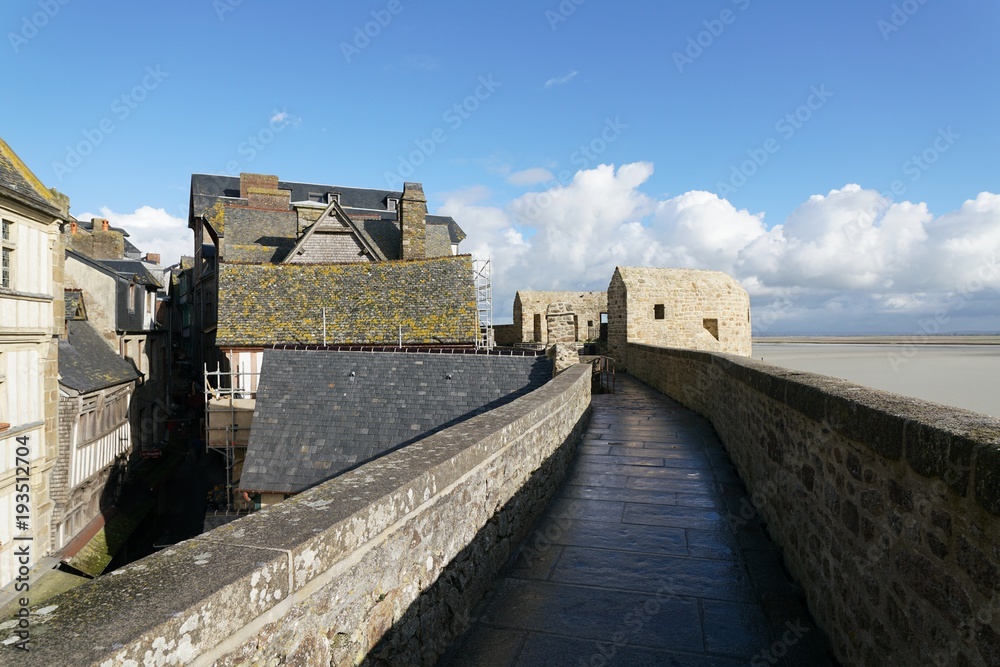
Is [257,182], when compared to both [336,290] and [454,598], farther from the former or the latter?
[454,598]

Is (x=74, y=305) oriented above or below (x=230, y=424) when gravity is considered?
above

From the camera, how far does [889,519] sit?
2.40 meters

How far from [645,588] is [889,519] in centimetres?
202

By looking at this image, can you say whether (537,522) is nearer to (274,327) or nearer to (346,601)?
(346,601)

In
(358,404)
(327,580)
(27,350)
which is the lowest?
(358,404)

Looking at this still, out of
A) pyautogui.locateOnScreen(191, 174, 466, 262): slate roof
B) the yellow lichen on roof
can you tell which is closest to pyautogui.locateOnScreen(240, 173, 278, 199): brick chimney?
pyautogui.locateOnScreen(191, 174, 466, 262): slate roof

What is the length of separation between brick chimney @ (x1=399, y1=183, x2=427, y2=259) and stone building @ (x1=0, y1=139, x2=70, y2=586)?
14.3 meters

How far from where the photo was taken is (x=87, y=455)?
15.5 metres

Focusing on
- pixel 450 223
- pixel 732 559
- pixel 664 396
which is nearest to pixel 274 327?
pixel 664 396

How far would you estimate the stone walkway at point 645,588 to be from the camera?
3232 mm

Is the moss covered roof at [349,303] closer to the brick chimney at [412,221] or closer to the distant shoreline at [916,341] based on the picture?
the brick chimney at [412,221]

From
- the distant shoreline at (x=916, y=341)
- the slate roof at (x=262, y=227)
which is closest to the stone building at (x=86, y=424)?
the slate roof at (x=262, y=227)

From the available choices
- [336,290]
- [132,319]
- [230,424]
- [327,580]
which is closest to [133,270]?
[132,319]

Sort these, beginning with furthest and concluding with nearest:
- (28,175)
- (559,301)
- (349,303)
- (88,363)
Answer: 1. (559,301)
2. (349,303)
3. (88,363)
4. (28,175)
